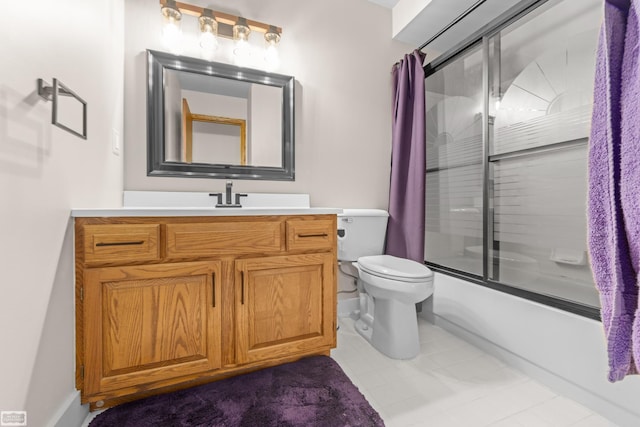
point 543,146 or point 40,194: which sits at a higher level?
point 543,146

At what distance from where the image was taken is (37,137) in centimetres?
81

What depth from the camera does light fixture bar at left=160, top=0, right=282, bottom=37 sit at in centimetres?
168

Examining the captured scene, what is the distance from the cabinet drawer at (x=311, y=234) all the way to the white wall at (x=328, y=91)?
0.65 meters

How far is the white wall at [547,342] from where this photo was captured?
1.07 m

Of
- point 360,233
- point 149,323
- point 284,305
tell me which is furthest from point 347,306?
point 149,323

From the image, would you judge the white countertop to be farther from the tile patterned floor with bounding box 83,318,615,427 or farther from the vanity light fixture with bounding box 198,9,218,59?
the vanity light fixture with bounding box 198,9,218,59

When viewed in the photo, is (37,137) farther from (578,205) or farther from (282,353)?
(578,205)

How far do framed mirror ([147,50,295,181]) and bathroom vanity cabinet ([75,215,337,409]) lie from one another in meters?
0.70

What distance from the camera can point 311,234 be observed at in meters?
1.34

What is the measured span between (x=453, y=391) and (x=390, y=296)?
A: 0.48 meters

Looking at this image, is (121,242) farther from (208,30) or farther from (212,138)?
(208,30)

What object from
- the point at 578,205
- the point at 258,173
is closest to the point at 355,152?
the point at 258,173

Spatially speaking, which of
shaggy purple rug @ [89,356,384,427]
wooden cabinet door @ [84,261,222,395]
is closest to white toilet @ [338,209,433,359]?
shaggy purple rug @ [89,356,384,427]

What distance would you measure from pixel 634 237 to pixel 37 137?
54.4 inches
